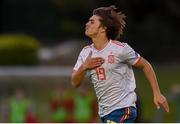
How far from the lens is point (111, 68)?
8555 mm

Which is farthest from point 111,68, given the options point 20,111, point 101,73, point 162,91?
point 162,91

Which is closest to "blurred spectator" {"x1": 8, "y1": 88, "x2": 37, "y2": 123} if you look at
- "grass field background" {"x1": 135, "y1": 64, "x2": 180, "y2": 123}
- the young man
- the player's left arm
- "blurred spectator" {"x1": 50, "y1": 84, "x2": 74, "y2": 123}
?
"blurred spectator" {"x1": 50, "y1": 84, "x2": 74, "y2": 123}

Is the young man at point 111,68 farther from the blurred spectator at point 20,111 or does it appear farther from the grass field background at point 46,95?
the grass field background at point 46,95

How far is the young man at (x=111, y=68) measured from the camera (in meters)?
8.55

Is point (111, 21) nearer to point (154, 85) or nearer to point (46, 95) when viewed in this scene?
point (154, 85)

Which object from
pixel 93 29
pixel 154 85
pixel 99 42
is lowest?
pixel 154 85

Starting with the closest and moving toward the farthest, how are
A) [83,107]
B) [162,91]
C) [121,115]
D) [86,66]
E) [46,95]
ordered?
[86,66] < [121,115] < [83,107] < [46,95] < [162,91]

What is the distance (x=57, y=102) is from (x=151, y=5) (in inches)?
725

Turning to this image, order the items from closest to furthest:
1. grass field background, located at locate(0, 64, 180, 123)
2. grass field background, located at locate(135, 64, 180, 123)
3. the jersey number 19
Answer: the jersey number 19, grass field background, located at locate(0, 64, 180, 123), grass field background, located at locate(135, 64, 180, 123)

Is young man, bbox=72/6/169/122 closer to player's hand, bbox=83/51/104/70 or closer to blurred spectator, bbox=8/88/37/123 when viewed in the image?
player's hand, bbox=83/51/104/70

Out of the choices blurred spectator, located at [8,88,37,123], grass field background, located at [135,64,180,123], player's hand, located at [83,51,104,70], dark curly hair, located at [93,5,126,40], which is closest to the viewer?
player's hand, located at [83,51,104,70]

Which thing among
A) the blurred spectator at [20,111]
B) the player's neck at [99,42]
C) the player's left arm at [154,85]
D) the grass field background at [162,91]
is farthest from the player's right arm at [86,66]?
the grass field background at [162,91]

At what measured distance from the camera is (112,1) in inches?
1348

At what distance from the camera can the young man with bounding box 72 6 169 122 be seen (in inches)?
337
